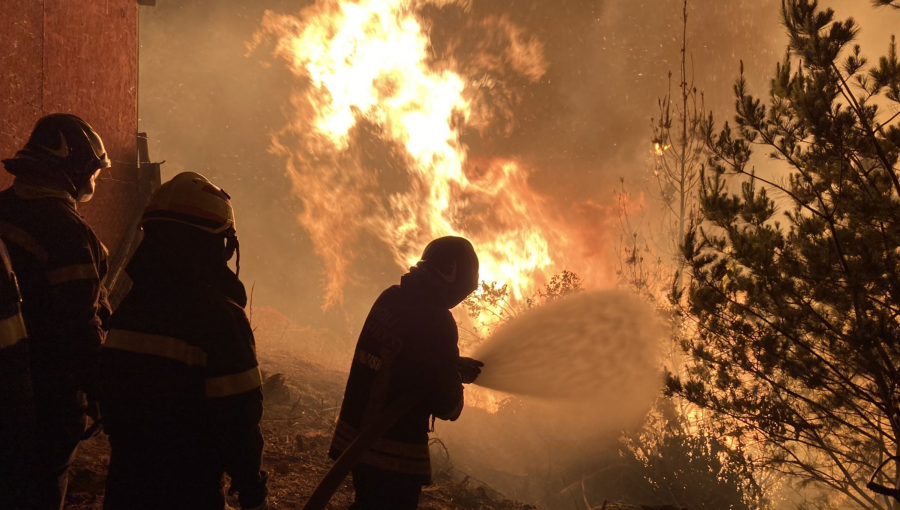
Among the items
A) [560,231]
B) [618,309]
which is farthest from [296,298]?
[618,309]

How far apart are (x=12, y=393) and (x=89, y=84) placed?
545 cm

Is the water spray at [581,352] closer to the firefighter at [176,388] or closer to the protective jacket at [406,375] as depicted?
the protective jacket at [406,375]

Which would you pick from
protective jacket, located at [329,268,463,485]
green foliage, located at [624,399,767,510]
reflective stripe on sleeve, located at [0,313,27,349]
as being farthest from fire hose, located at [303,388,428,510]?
green foliage, located at [624,399,767,510]

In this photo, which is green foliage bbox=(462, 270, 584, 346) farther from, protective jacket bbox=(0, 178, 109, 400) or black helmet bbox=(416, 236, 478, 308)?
protective jacket bbox=(0, 178, 109, 400)

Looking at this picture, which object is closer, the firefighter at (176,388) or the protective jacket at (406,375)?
the firefighter at (176,388)

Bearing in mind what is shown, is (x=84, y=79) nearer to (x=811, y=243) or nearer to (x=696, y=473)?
(x=811, y=243)

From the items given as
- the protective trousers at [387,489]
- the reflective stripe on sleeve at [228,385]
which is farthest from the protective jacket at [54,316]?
the protective trousers at [387,489]

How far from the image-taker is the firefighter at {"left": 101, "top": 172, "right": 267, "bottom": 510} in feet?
6.30

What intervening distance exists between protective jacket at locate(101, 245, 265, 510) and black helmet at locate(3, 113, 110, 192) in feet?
4.12

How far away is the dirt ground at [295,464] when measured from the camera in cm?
408

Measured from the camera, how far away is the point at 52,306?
8.05ft

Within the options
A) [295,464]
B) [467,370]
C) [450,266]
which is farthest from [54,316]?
[295,464]

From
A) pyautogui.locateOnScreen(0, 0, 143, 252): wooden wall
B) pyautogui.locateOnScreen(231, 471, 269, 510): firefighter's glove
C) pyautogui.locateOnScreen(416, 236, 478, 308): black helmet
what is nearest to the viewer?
pyautogui.locateOnScreen(231, 471, 269, 510): firefighter's glove

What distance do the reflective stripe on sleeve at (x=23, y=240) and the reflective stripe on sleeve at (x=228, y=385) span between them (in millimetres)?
1336
